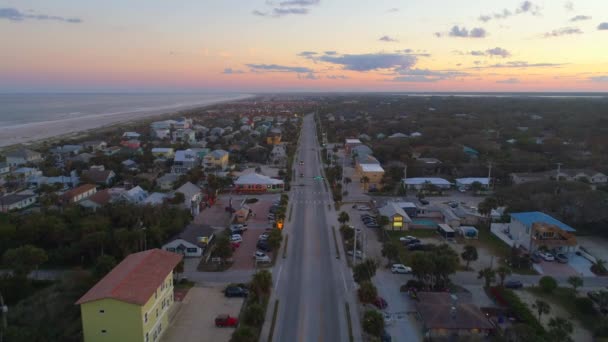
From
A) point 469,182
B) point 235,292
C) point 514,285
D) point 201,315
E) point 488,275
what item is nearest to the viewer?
point 201,315

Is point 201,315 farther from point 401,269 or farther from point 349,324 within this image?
point 401,269

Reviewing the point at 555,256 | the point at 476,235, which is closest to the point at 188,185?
the point at 476,235

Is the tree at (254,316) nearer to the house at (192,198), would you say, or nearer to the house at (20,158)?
the house at (192,198)

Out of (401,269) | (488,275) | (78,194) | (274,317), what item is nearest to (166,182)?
(78,194)

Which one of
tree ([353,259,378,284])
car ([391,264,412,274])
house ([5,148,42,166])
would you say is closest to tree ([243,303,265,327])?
tree ([353,259,378,284])

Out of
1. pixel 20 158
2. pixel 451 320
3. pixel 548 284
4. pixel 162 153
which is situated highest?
pixel 20 158

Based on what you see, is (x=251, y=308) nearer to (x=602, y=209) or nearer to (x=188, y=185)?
(x=188, y=185)
